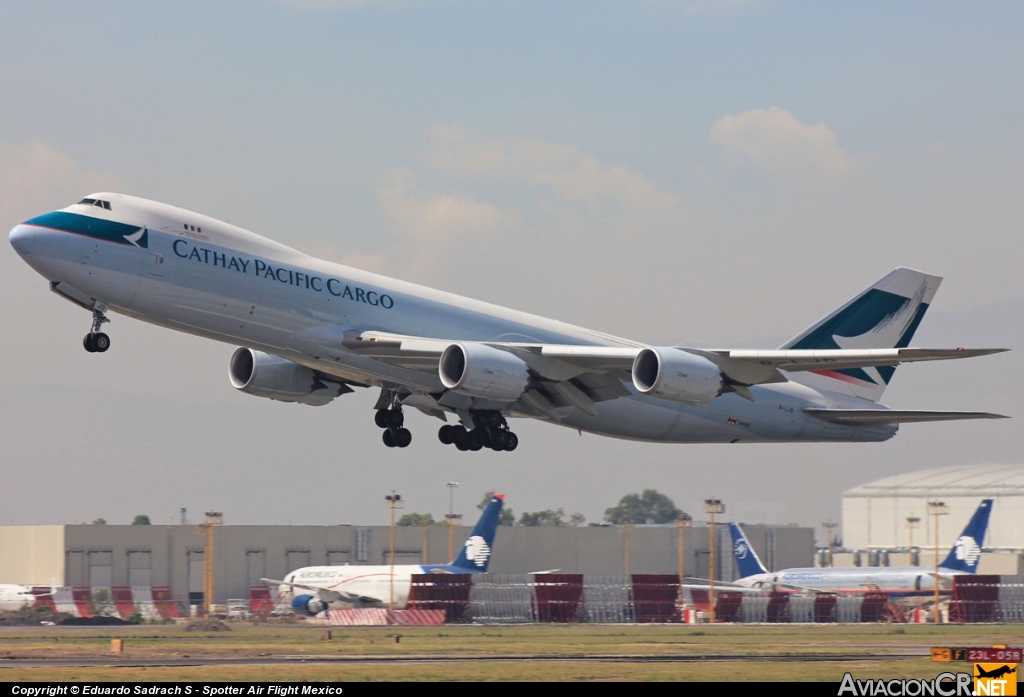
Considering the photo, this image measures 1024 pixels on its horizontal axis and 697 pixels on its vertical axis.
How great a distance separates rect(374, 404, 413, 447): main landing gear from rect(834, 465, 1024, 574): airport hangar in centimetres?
8218

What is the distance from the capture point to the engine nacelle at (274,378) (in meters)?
40.5

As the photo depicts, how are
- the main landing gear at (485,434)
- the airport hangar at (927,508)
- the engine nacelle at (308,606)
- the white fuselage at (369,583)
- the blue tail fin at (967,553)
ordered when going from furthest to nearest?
the airport hangar at (927,508)
the blue tail fin at (967,553)
the engine nacelle at (308,606)
the white fuselage at (369,583)
the main landing gear at (485,434)

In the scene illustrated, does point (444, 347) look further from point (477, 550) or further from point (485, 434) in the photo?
point (477, 550)

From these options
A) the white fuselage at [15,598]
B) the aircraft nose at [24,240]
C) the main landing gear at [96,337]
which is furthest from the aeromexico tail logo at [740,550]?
the aircraft nose at [24,240]

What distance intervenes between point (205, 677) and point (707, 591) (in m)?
41.6

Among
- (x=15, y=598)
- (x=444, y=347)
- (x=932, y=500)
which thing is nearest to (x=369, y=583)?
(x=15, y=598)

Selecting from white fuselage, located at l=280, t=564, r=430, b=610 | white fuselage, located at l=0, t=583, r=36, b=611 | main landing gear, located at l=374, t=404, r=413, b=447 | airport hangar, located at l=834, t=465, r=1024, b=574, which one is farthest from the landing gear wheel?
airport hangar, located at l=834, t=465, r=1024, b=574

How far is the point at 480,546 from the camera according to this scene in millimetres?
64750

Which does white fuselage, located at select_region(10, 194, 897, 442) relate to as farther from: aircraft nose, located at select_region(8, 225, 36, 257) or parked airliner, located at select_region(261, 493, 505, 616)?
parked airliner, located at select_region(261, 493, 505, 616)

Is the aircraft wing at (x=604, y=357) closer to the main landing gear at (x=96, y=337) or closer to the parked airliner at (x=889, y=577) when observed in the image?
the main landing gear at (x=96, y=337)

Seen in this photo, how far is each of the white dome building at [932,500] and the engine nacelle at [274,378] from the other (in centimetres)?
9450

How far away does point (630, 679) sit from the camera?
99.7ft

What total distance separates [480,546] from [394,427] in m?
24.0

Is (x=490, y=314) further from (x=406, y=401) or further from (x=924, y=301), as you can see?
(x=924, y=301)
